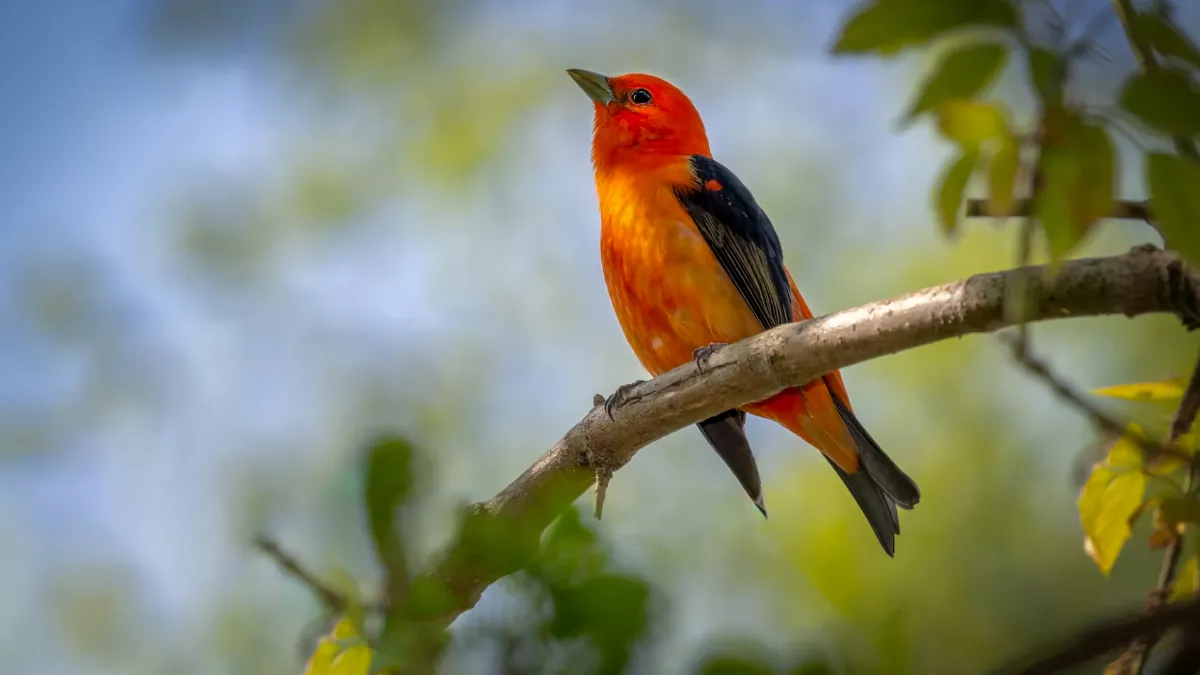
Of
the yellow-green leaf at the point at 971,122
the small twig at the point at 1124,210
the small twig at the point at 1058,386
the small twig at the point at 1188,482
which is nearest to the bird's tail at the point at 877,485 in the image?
the small twig at the point at 1188,482

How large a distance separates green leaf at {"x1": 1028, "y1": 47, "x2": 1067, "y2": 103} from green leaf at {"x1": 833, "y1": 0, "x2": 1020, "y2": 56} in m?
0.05

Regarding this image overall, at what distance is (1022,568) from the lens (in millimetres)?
8656

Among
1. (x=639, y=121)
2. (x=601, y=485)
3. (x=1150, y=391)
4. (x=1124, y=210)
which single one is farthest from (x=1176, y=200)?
(x=639, y=121)

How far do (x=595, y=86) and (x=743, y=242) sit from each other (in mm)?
1770

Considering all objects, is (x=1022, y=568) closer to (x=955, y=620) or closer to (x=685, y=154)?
(x=955, y=620)

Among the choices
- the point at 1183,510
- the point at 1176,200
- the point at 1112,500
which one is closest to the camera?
the point at 1176,200

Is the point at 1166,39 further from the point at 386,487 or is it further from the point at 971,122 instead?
the point at 386,487

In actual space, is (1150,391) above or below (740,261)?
below

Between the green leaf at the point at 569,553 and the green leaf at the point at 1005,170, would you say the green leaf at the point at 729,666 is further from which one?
the green leaf at the point at 1005,170

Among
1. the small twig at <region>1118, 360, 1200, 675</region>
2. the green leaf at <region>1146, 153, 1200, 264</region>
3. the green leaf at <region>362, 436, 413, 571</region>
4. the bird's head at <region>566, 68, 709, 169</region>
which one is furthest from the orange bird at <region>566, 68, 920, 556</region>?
the green leaf at <region>362, 436, 413, 571</region>

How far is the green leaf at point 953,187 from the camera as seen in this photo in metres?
1.65

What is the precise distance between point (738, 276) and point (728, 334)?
0.89 ft

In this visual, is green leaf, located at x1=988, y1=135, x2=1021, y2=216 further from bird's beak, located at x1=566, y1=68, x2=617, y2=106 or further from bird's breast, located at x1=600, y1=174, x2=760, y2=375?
bird's beak, located at x1=566, y1=68, x2=617, y2=106

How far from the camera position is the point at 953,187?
1.68 m
